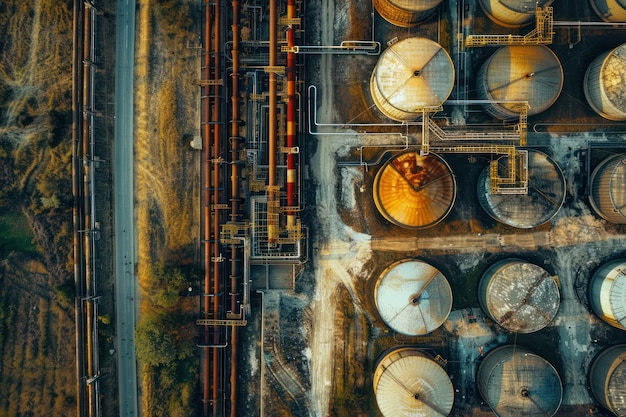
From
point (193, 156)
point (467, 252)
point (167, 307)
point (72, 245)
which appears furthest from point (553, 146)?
point (72, 245)

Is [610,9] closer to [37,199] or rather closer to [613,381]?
[613,381]

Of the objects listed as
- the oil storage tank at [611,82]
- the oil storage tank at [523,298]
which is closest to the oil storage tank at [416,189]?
the oil storage tank at [523,298]

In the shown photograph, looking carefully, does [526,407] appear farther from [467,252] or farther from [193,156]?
[193,156]

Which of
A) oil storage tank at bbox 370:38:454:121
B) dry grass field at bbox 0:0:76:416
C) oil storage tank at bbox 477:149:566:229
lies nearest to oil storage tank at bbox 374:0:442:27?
oil storage tank at bbox 370:38:454:121

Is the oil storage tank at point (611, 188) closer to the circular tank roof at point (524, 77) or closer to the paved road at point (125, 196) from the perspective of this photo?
the circular tank roof at point (524, 77)

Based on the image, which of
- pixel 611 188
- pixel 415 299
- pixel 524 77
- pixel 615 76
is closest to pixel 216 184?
pixel 415 299

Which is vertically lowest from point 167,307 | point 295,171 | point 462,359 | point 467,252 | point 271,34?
point 462,359
